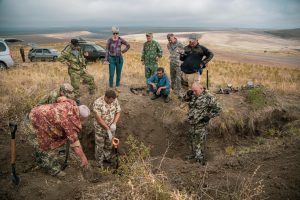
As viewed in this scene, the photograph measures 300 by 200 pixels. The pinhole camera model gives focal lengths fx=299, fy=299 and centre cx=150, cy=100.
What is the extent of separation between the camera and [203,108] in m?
6.59

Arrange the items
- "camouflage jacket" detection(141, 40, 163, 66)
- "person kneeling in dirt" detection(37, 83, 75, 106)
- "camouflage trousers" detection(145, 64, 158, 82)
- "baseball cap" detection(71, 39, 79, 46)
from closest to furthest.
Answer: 1. "person kneeling in dirt" detection(37, 83, 75, 106)
2. "baseball cap" detection(71, 39, 79, 46)
3. "camouflage jacket" detection(141, 40, 163, 66)
4. "camouflage trousers" detection(145, 64, 158, 82)

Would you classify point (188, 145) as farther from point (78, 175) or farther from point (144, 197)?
point (144, 197)

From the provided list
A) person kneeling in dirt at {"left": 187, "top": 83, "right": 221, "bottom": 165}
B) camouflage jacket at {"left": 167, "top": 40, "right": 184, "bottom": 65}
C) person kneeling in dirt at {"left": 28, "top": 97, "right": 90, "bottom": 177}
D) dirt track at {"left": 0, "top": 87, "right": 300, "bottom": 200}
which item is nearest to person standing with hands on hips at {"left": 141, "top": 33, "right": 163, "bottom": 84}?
camouflage jacket at {"left": 167, "top": 40, "right": 184, "bottom": 65}

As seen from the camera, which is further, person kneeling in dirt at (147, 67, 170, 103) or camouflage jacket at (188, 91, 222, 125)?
person kneeling in dirt at (147, 67, 170, 103)

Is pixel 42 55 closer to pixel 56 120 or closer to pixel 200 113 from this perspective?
pixel 200 113

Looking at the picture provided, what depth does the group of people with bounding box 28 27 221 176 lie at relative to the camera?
4.60 metres

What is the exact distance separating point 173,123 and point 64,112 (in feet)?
15.2

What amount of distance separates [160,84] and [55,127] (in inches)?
185

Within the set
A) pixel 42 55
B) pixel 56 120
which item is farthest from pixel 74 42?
pixel 42 55

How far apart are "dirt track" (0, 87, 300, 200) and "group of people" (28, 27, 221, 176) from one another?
0.38 metres

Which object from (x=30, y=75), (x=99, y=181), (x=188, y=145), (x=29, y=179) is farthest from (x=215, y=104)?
(x=30, y=75)

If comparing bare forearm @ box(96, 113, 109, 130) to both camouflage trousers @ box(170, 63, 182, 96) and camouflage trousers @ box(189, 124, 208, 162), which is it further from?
camouflage trousers @ box(170, 63, 182, 96)

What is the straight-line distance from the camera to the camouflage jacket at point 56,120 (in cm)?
453

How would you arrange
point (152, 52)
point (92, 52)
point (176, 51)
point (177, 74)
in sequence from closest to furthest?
point (176, 51)
point (152, 52)
point (177, 74)
point (92, 52)
